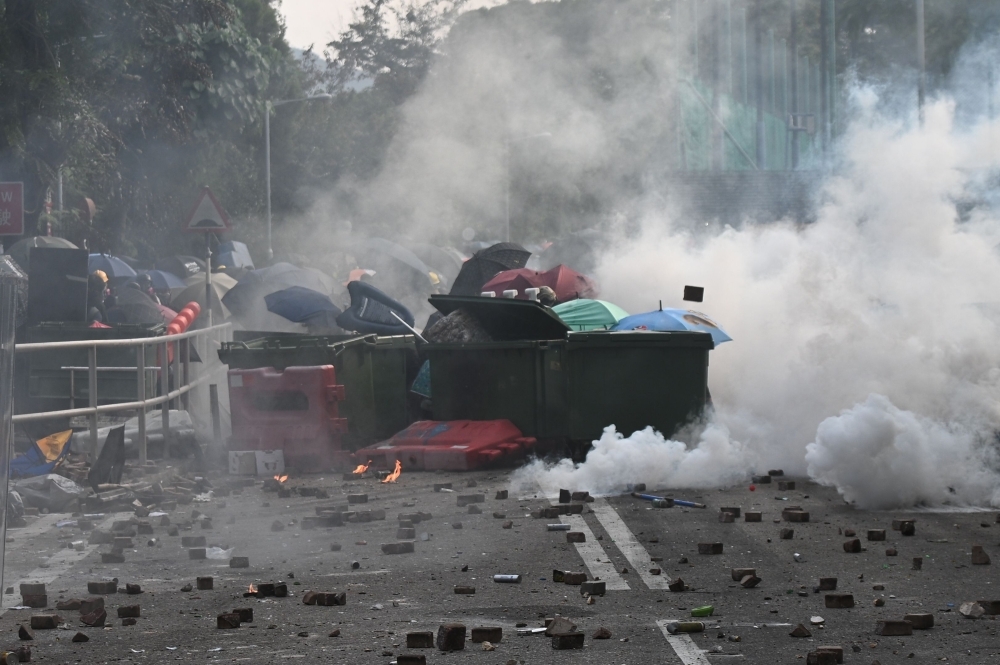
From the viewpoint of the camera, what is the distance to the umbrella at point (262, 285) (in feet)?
67.8

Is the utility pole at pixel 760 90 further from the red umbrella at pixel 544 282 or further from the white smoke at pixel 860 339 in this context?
the red umbrella at pixel 544 282

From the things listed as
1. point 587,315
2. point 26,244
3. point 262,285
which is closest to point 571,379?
point 587,315

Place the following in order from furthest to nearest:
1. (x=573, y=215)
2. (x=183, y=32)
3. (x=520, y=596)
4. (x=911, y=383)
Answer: (x=573, y=215) → (x=183, y=32) → (x=911, y=383) → (x=520, y=596)

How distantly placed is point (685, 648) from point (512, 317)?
6.84m

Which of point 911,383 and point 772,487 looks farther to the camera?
point 911,383

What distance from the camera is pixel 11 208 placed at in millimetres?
10234

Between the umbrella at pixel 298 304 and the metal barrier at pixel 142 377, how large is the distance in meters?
1.39

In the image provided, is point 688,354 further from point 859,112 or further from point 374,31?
point 374,31

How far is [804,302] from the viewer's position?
494 inches

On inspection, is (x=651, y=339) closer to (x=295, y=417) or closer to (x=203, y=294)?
(x=295, y=417)

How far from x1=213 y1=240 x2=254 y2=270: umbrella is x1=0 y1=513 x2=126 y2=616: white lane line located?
1040 inches

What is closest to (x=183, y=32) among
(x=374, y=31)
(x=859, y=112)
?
(x=859, y=112)

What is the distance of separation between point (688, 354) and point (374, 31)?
3058 centimetres

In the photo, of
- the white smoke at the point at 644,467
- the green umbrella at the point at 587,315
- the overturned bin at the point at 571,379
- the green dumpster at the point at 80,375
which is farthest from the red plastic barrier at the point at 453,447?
the green dumpster at the point at 80,375
